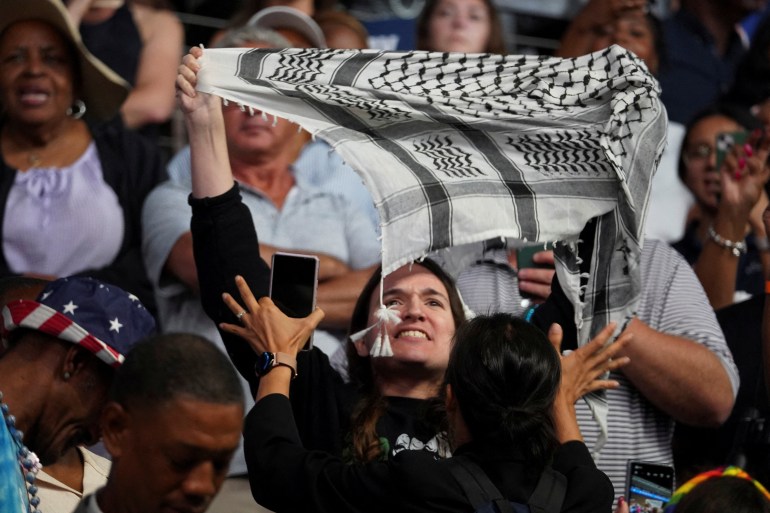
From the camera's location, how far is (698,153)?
623cm

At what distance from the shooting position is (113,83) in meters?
5.57

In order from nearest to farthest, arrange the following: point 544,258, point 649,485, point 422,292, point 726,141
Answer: point 649,485 → point 422,292 → point 544,258 → point 726,141

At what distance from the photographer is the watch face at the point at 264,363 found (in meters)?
3.63

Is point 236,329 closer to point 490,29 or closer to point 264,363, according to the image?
point 264,363

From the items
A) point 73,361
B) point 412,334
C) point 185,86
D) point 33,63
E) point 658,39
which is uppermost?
point 185,86

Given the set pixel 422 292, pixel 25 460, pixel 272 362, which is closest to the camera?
pixel 25 460

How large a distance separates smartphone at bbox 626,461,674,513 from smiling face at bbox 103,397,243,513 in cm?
165

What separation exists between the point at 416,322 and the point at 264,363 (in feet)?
2.23

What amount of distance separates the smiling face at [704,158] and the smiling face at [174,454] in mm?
3779

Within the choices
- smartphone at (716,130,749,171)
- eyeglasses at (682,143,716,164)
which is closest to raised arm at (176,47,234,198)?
smartphone at (716,130,749,171)

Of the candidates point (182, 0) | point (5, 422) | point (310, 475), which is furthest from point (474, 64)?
point (182, 0)

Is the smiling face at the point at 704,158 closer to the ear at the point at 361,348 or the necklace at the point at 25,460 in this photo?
the ear at the point at 361,348

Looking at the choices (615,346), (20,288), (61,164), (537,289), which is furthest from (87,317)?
(61,164)

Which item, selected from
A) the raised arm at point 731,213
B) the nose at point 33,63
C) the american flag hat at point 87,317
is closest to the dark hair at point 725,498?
the american flag hat at point 87,317
